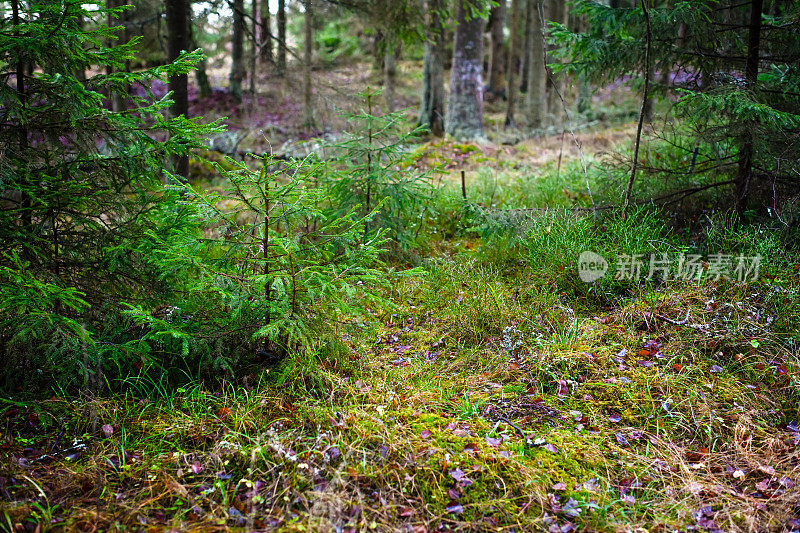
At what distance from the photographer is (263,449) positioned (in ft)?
9.00

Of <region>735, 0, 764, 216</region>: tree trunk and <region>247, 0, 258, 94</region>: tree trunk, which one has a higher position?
<region>247, 0, 258, 94</region>: tree trunk

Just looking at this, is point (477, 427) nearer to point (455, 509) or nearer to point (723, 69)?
point (455, 509)

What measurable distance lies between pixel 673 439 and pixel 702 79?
14.5 ft

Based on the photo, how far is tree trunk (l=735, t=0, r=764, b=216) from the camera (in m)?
4.92

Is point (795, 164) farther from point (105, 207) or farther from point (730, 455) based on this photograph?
point (105, 207)

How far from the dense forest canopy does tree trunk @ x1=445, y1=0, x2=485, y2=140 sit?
7.00 metres

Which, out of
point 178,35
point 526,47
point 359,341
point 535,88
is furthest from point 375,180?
point 526,47

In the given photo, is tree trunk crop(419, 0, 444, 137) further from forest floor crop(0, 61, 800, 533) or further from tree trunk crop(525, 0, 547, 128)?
forest floor crop(0, 61, 800, 533)

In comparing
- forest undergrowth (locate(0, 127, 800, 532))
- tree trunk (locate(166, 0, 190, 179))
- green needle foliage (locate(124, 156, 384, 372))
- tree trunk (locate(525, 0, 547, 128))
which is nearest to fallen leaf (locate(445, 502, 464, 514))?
forest undergrowth (locate(0, 127, 800, 532))

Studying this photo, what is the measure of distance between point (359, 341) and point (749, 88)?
455 cm

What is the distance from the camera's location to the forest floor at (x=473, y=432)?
8.13 feet

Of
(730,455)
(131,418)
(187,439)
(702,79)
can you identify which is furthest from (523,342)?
(702,79)

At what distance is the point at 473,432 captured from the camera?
3016 millimetres

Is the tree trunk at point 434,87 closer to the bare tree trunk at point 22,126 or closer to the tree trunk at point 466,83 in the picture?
the tree trunk at point 466,83
